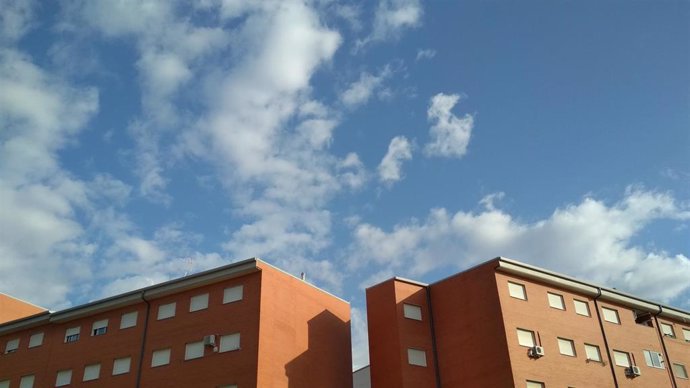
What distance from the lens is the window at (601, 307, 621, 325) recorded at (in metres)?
40.3

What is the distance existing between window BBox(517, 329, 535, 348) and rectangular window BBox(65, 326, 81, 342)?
27563 mm

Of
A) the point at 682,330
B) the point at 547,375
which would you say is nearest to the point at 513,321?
the point at 547,375

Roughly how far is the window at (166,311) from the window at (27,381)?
10.1 metres

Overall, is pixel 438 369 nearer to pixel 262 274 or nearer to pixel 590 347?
pixel 590 347

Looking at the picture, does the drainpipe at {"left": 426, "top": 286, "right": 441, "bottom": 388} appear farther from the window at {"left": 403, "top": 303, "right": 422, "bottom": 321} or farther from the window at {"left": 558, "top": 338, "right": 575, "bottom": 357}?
the window at {"left": 558, "top": 338, "right": 575, "bottom": 357}

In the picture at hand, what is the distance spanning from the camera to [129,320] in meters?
39.3

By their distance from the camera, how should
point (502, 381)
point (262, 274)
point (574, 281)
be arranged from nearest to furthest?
point (502, 381) < point (262, 274) < point (574, 281)

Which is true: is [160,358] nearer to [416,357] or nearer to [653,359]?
[416,357]

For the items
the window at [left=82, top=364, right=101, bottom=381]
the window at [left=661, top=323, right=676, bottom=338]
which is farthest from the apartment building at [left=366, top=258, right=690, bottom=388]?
the window at [left=82, top=364, right=101, bottom=381]

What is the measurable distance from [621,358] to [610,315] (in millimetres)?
2981

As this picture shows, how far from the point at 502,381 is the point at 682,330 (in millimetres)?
18959

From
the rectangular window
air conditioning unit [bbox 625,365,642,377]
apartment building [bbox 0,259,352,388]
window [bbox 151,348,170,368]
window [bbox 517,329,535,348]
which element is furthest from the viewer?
the rectangular window

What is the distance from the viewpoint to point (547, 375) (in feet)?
113

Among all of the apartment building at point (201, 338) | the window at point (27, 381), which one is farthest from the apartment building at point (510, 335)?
the window at point (27, 381)
